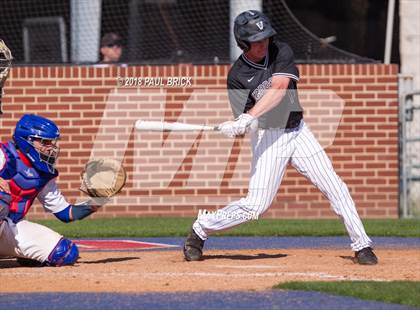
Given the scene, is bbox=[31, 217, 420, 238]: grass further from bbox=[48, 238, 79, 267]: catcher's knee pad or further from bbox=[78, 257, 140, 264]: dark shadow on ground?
bbox=[48, 238, 79, 267]: catcher's knee pad

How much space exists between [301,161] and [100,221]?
20.3 feet

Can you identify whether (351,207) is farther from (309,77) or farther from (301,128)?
(309,77)

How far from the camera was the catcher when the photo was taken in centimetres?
955

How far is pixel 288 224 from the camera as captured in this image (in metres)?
14.8

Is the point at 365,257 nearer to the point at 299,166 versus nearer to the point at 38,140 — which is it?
the point at 299,166

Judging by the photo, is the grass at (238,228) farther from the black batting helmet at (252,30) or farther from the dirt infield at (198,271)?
the black batting helmet at (252,30)

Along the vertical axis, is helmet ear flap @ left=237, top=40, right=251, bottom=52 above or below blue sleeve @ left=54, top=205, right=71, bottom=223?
above

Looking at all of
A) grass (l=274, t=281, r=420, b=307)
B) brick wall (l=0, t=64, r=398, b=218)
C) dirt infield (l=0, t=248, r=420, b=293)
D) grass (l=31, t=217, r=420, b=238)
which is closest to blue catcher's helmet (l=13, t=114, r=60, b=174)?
dirt infield (l=0, t=248, r=420, b=293)

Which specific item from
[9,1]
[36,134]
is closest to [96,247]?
[36,134]

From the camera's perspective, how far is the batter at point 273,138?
32.6 feet

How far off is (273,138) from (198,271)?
1380 millimetres

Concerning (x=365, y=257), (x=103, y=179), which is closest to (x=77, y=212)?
(x=103, y=179)

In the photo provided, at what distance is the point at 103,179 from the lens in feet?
32.5

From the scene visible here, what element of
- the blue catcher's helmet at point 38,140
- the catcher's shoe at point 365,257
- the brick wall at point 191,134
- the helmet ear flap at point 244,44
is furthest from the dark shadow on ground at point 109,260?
the brick wall at point 191,134
